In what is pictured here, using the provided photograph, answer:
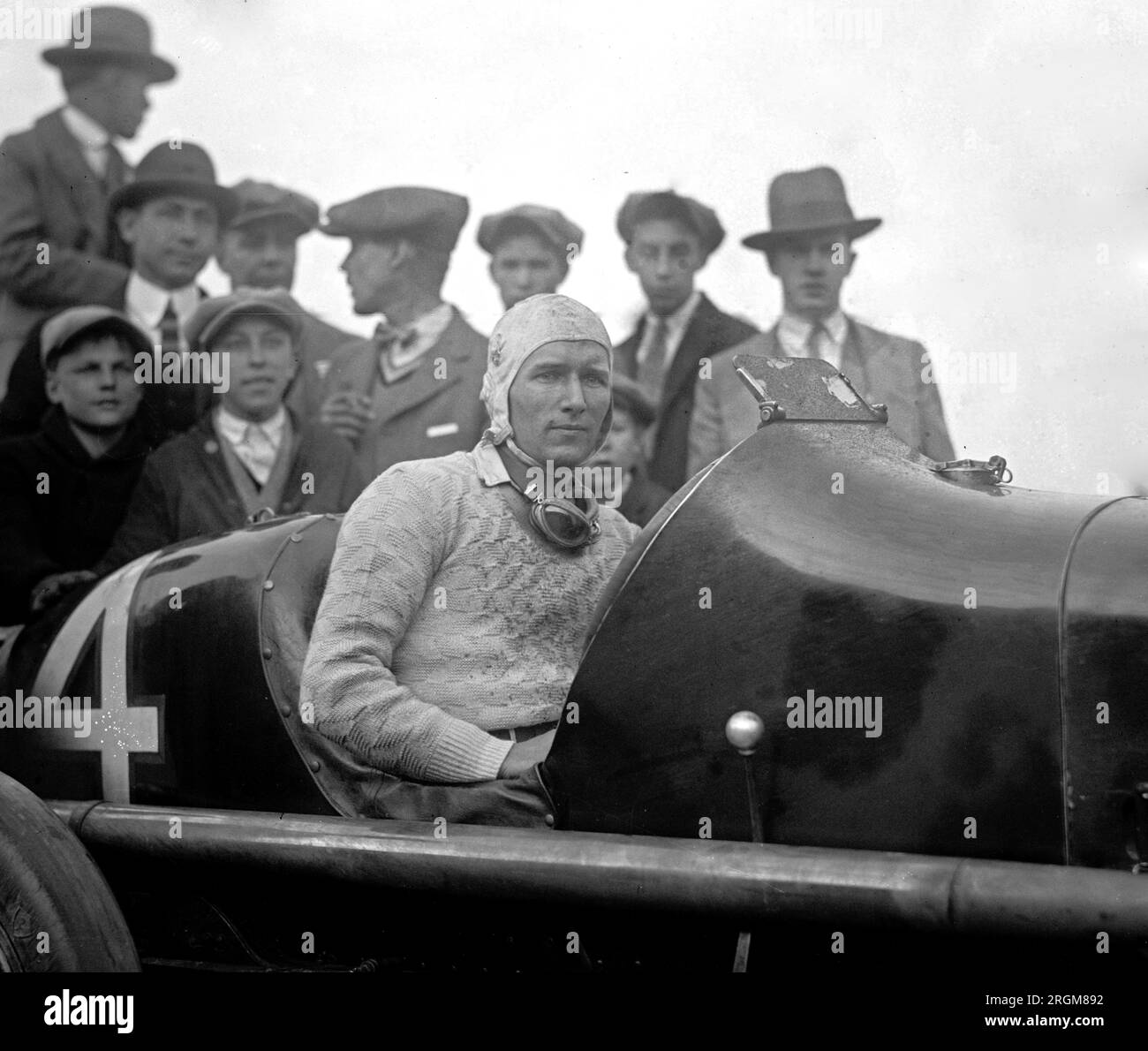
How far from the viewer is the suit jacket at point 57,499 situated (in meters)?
5.55

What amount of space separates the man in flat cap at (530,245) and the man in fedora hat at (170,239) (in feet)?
3.91

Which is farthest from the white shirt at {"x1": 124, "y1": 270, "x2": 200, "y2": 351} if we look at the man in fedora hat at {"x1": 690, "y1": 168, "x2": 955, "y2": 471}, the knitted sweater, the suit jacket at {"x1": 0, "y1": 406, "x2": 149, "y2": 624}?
the knitted sweater

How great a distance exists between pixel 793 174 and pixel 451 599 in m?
3.12

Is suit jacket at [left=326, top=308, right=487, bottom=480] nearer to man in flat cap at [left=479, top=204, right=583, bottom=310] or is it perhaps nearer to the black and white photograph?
man in flat cap at [left=479, top=204, right=583, bottom=310]

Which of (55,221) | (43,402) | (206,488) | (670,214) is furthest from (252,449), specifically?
(670,214)

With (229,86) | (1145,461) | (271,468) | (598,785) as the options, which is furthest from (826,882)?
(229,86)

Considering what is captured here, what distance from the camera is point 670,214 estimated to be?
5918 millimetres

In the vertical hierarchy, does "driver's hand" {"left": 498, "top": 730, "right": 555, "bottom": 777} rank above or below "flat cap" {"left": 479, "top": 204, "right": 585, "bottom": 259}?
below

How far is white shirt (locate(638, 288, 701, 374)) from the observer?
603 centimetres

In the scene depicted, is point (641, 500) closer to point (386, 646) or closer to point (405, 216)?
point (405, 216)

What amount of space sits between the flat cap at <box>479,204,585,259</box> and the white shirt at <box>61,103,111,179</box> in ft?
5.31

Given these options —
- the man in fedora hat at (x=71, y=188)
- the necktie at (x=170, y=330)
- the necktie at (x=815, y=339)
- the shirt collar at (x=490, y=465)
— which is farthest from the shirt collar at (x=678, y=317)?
the shirt collar at (x=490, y=465)

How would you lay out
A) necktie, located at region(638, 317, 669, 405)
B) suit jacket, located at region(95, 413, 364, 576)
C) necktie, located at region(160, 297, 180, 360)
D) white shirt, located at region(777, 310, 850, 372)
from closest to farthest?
white shirt, located at region(777, 310, 850, 372) → suit jacket, located at region(95, 413, 364, 576) → necktie, located at region(638, 317, 669, 405) → necktie, located at region(160, 297, 180, 360)
